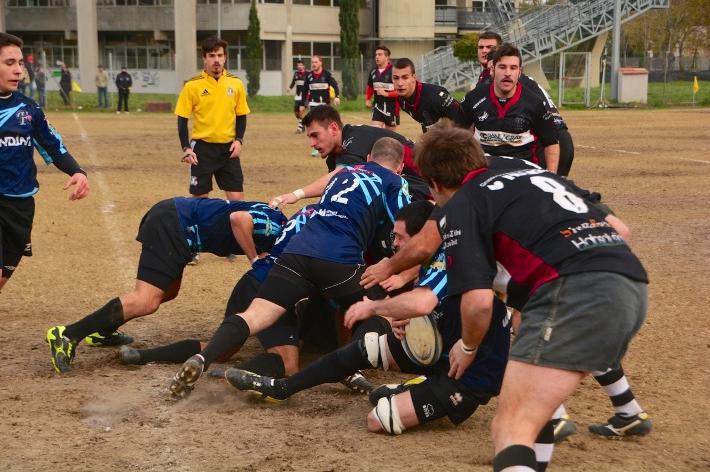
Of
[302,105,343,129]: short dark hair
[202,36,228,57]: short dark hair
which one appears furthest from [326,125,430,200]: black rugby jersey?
[202,36,228,57]: short dark hair

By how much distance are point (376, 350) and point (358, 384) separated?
1.76 feet

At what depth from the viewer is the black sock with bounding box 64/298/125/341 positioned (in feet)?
20.8

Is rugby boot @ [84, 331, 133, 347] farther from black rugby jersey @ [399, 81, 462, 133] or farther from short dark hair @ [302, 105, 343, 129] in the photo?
black rugby jersey @ [399, 81, 462, 133]

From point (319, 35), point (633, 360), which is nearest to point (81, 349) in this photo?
point (633, 360)

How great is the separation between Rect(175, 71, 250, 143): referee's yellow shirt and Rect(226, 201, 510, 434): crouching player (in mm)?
5772

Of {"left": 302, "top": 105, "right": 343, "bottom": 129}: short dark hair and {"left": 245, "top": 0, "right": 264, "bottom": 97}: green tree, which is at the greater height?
{"left": 245, "top": 0, "right": 264, "bottom": 97}: green tree

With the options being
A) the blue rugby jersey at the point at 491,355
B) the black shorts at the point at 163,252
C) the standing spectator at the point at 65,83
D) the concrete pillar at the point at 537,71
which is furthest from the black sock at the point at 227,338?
the concrete pillar at the point at 537,71

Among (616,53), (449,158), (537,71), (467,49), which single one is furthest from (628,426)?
(537,71)

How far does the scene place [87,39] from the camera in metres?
63.5

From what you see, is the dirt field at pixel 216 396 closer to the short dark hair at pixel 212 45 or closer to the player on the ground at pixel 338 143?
the player on the ground at pixel 338 143

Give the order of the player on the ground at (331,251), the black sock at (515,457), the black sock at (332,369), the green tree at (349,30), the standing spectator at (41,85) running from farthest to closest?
the green tree at (349,30), the standing spectator at (41,85), the player on the ground at (331,251), the black sock at (332,369), the black sock at (515,457)

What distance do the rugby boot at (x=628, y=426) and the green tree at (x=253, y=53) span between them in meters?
54.0

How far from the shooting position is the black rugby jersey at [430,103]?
9680 mm

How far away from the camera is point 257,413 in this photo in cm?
558
